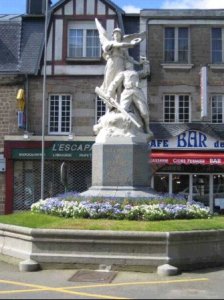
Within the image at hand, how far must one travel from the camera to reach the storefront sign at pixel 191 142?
26750 millimetres

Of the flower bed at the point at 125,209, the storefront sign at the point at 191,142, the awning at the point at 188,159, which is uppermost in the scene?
the storefront sign at the point at 191,142

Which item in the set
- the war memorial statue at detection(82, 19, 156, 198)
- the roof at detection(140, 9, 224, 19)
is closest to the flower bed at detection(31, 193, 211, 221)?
the war memorial statue at detection(82, 19, 156, 198)

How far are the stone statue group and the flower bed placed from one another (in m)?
1.88

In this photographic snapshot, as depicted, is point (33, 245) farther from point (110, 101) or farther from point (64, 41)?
point (64, 41)

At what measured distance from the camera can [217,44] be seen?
28.0 m

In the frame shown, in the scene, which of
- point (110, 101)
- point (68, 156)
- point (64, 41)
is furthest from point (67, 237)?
point (64, 41)

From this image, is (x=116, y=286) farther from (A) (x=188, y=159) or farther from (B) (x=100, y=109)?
(B) (x=100, y=109)

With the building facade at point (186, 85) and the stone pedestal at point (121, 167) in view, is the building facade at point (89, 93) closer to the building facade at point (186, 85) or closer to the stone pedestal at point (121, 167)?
the building facade at point (186, 85)

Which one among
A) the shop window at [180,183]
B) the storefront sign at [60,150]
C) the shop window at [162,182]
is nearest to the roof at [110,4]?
the storefront sign at [60,150]

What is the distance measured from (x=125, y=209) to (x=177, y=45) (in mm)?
17436

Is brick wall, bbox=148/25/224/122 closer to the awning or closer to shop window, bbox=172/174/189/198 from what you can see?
the awning

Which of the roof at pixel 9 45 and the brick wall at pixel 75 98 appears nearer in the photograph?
the brick wall at pixel 75 98

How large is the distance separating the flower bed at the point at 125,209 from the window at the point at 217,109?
15053 mm

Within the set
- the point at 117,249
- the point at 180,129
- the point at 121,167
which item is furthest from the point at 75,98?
the point at 117,249
